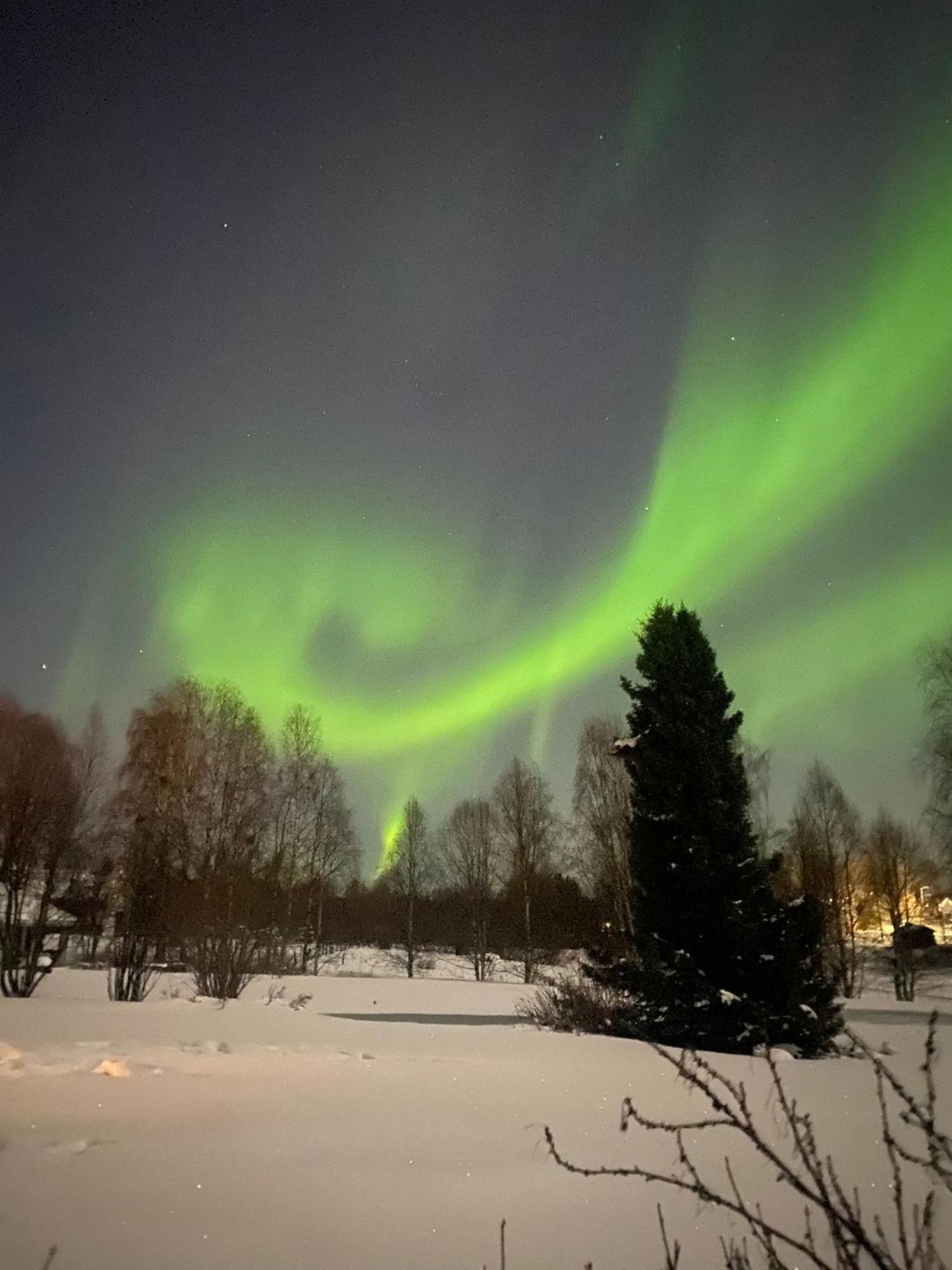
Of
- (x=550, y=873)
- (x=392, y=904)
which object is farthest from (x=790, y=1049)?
(x=392, y=904)

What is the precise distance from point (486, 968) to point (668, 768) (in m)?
28.1

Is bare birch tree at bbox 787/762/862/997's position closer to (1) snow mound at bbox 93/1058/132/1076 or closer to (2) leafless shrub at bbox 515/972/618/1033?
(2) leafless shrub at bbox 515/972/618/1033

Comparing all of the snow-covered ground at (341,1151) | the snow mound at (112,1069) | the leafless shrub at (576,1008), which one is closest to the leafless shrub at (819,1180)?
the snow-covered ground at (341,1151)

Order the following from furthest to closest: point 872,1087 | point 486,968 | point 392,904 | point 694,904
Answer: point 392,904, point 486,968, point 694,904, point 872,1087

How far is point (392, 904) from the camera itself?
48.9m

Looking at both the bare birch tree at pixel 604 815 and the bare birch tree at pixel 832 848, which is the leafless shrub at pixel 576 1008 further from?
the bare birch tree at pixel 832 848

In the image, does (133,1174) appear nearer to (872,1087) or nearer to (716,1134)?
(716,1134)

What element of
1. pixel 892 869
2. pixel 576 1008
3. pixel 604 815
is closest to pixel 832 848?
pixel 892 869

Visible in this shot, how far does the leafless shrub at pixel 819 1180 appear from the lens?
1.43 meters

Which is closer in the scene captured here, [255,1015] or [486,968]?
[255,1015]

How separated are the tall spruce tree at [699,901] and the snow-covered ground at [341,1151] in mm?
3226

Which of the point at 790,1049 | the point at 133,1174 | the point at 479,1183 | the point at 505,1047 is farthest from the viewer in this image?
the point at 790,1049

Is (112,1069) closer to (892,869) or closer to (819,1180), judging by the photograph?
(819,1180)

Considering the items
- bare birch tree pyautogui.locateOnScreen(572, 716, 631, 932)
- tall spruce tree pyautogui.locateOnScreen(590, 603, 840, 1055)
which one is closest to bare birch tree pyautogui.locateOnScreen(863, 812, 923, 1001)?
bare birch tree pyautogui.locateOnScreen(572, 716, 631, 932)
